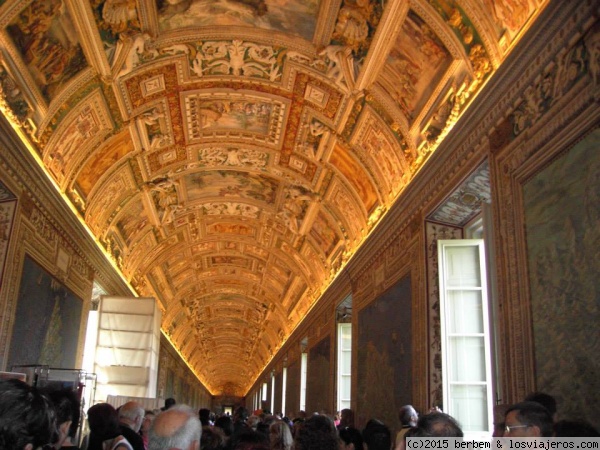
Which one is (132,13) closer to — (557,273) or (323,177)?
(323,177)

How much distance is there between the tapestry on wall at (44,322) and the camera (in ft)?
39.8

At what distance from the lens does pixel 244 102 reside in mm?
15961

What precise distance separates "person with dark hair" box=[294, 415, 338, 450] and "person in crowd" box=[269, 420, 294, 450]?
3579 millimetres

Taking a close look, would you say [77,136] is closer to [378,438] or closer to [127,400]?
[127,400]

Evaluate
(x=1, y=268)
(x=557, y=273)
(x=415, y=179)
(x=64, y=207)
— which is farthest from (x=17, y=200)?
(x=557, y=273)

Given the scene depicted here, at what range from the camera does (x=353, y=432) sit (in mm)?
7473

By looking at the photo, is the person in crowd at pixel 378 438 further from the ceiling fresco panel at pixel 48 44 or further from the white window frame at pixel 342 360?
the white window frame at pixel 342 360

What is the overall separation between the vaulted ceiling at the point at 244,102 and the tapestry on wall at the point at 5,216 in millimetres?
1320

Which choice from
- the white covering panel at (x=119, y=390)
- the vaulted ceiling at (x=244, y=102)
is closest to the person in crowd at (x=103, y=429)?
the vaulted ceiling at (x=244, y=102)

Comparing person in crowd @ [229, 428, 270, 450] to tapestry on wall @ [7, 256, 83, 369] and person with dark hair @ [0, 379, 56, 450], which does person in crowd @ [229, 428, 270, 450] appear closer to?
person with dark hair @ [0, 379, 56, 450]

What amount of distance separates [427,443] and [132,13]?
419 inches

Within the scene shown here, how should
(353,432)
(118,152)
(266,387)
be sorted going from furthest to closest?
(266,387) → (118,152) → (353,432)

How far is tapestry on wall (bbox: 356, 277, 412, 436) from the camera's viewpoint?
12445 millimetres

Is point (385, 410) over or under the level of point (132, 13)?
under
